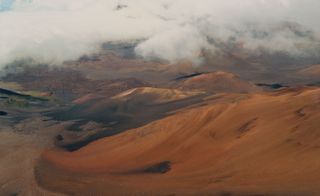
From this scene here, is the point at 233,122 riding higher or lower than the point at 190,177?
higher

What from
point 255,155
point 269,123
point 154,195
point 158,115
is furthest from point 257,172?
point 158,115

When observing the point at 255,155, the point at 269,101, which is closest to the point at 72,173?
the point at 255,155

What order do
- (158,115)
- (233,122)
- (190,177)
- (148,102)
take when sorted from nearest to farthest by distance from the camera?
1. (190,177)
2. (233,122)
3. (158,115)
4. (148,102)

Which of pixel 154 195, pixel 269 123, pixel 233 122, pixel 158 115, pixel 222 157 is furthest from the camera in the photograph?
pixel 158 115

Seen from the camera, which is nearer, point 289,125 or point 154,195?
point 154,195

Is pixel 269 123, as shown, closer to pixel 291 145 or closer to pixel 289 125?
pixel 289 125

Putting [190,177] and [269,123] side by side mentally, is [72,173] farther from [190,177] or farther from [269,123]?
[269,123]

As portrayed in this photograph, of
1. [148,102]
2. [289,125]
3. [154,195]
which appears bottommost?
[154,195]
